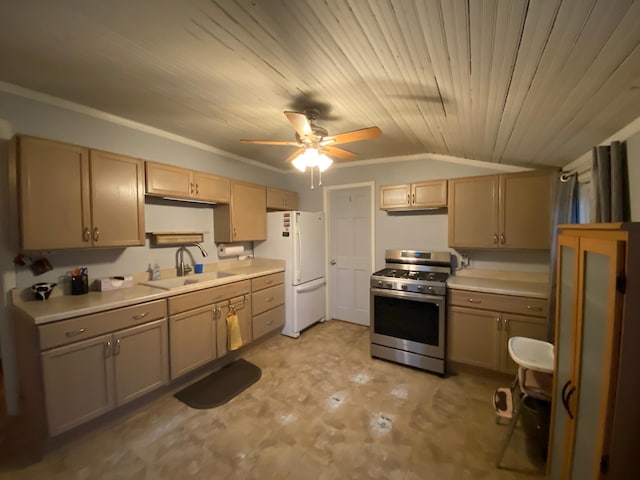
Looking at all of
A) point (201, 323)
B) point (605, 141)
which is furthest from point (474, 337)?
point (201, 323)

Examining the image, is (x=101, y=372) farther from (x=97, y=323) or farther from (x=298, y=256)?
(x=298, y=256)

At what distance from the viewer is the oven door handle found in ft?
8.78

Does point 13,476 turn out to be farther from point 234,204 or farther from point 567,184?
point 567,184

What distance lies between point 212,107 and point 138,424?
8.43 feet

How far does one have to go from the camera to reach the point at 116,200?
225cm

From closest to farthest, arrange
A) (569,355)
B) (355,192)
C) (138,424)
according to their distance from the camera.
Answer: (569,355) → (138,424) → (355,192)

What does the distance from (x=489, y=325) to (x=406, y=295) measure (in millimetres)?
802

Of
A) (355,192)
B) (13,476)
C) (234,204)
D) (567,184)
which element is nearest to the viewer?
(13,476)

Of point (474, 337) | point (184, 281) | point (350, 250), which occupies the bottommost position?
point (474, 337)

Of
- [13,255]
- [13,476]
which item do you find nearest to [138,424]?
[13,476]

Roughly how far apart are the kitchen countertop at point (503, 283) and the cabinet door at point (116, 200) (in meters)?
3.08

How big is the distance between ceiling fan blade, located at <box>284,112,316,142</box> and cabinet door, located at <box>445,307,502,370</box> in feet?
7.21

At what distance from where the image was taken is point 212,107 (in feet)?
6.95

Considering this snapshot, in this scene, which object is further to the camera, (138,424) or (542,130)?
(138,424)
